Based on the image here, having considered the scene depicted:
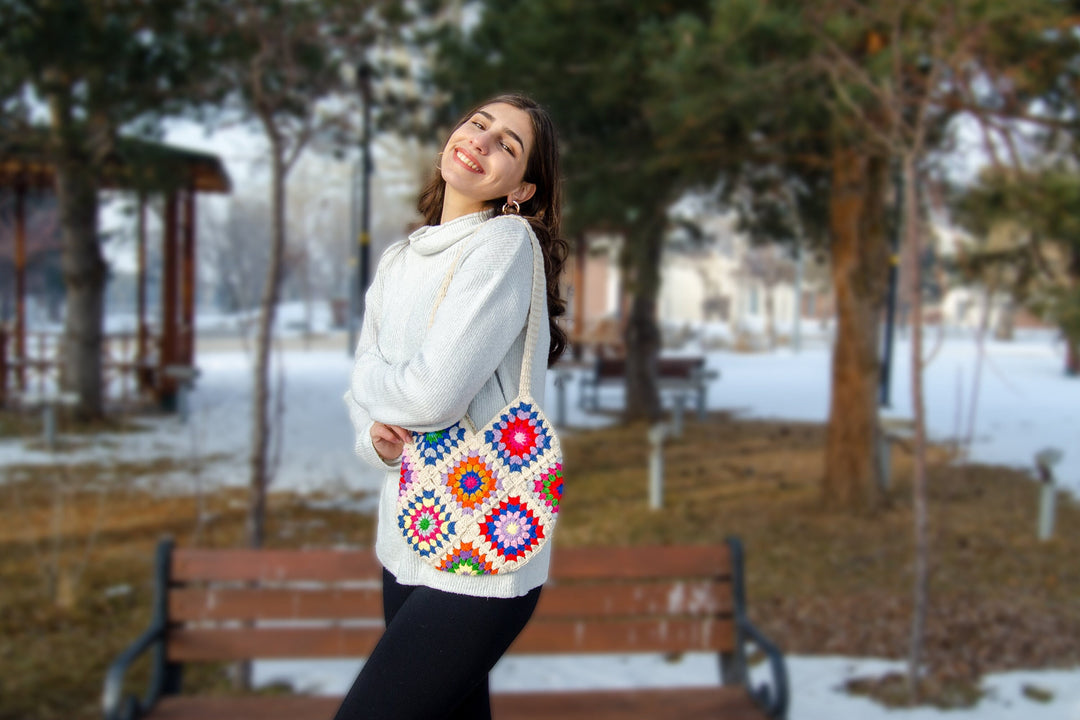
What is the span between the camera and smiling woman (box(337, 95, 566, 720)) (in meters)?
1.29

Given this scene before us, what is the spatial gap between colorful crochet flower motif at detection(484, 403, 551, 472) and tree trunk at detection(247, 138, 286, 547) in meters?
3.25

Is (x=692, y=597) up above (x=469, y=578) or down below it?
below

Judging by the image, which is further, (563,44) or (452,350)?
(563,44)

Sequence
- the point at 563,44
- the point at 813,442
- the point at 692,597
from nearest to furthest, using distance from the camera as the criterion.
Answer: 1. the point at 692,597
2. the point at 563,44
3. the point at 813,442

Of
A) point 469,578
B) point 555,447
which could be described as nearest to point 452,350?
point 555,447

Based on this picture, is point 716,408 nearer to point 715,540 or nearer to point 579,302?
point 579,302

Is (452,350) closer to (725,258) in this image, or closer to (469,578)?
(469,578)

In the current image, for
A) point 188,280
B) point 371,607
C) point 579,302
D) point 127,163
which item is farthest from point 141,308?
point 371,607

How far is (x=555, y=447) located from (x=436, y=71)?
8.34 m

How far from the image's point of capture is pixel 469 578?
1.31 meters

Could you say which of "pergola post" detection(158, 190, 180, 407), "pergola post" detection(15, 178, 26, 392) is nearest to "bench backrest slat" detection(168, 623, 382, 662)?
"pergola post" detection(158, 190, 180, 407)

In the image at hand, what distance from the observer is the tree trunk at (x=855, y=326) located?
742cm

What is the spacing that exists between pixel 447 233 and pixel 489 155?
0.14 meters

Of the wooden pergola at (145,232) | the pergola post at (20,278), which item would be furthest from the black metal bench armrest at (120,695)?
the pergola post at (20,278)
